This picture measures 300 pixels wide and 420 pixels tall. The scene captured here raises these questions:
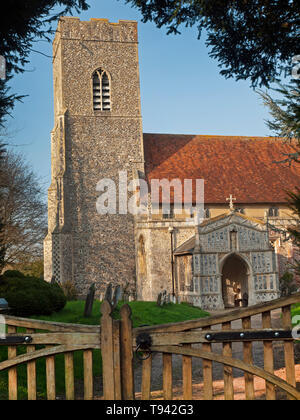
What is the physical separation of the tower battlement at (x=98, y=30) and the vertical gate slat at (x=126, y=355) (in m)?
27.6

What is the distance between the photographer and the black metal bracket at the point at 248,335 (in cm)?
402

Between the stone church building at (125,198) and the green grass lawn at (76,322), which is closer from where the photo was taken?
the green grass lawn at (76,322)

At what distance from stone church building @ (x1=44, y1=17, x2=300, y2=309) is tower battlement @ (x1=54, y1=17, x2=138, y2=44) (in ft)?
0.19

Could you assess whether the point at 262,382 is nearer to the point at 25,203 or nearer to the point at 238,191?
the point at 238,191

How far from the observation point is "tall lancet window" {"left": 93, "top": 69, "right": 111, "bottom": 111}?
29.3 m

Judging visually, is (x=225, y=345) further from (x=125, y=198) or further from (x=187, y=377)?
(x=125, y=198)

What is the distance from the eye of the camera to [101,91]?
29.4 m

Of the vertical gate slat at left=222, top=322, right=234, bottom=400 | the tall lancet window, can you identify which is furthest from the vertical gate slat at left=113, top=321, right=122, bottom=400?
the tall lancet window

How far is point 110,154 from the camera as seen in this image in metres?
28.7

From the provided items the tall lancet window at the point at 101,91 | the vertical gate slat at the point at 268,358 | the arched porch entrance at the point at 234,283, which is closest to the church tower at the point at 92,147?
the tall lancet window at the point at 101,91

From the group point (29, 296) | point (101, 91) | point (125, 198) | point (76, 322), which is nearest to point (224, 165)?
point (125, 198)

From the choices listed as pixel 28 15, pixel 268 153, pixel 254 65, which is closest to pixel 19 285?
pixel 28 15

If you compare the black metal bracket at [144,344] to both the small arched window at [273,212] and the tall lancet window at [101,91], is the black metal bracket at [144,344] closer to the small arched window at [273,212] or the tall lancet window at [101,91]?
the small arched window at [273,212]

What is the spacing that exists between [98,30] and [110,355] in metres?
28.3
